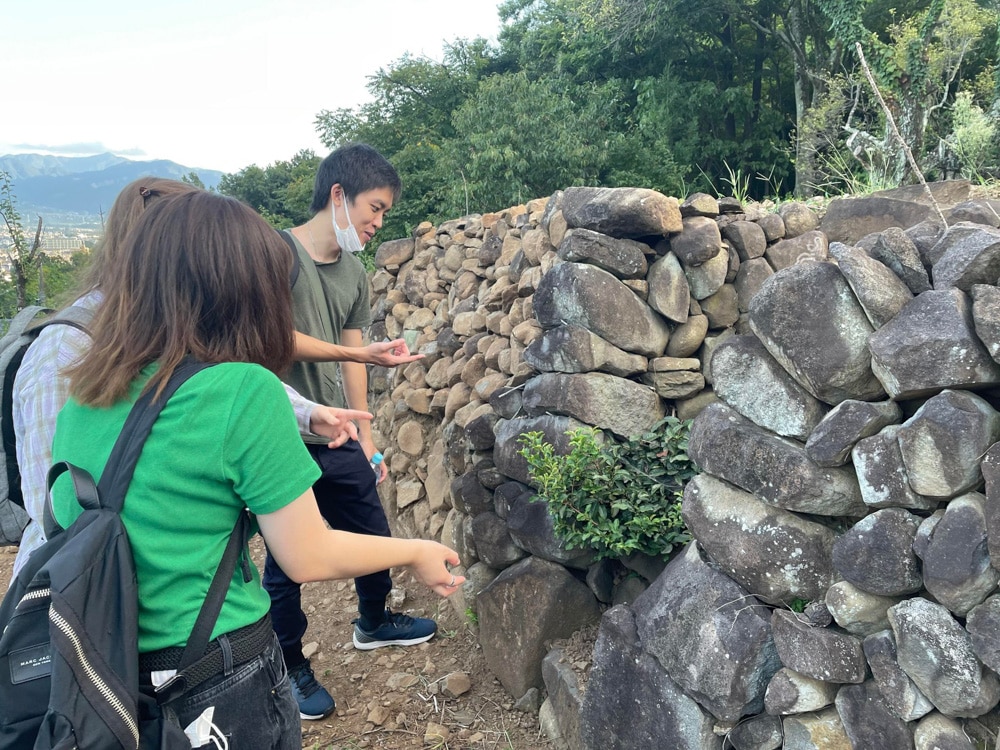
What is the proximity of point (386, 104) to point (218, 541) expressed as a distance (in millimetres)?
13182

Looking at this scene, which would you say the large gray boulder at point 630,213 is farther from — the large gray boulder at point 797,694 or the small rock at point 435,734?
the small rock at point 435,734

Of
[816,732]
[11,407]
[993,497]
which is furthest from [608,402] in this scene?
[11,407]

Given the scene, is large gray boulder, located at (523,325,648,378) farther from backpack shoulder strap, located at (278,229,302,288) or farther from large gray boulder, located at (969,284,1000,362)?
large gray boulder, located at (969,284,1000,362)

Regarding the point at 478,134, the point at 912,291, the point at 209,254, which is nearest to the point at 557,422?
the point at 912,291

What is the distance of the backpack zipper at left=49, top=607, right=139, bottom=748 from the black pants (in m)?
1.58

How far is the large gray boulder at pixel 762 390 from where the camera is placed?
207cm

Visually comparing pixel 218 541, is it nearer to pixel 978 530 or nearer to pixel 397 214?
pixel 978 530

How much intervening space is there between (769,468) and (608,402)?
917 millimetres

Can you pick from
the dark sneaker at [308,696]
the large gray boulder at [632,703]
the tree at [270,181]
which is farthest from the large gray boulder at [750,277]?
the tree at [270,181]

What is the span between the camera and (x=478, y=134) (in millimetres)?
9094

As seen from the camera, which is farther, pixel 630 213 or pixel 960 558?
pixel 630 213

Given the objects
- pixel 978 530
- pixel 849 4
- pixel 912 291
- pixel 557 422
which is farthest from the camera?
pixel 849 4

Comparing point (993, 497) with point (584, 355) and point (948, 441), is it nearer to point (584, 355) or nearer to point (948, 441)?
point (948, 441)

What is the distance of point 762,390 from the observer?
2146mm
